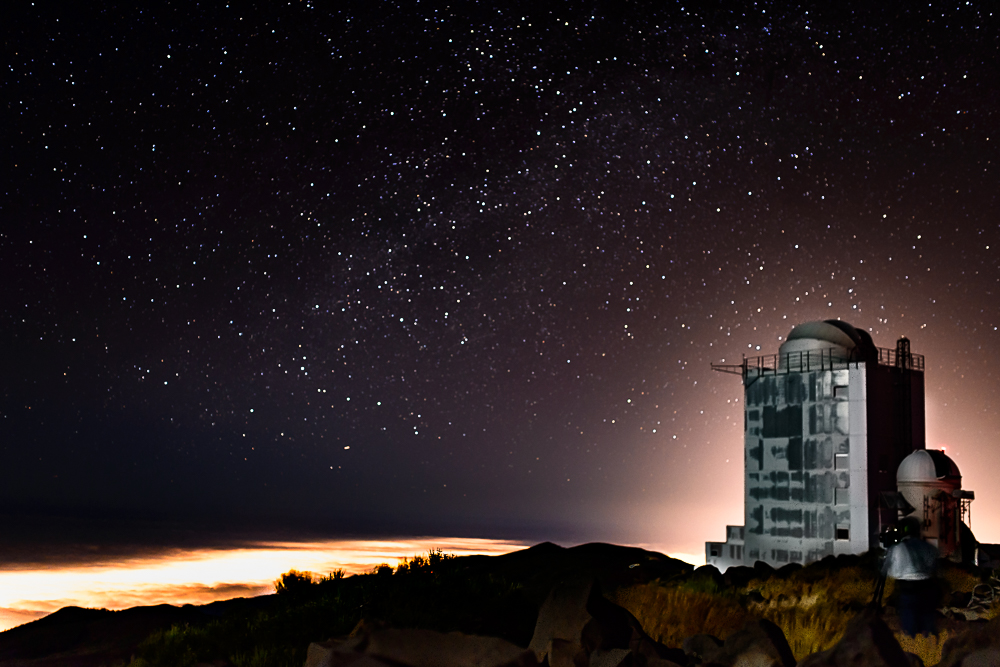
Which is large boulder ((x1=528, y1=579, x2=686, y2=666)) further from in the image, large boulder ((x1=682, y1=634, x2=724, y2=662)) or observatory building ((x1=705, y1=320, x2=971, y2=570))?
observatory building ((x1=705, y1=320, x2=971, y2=570))

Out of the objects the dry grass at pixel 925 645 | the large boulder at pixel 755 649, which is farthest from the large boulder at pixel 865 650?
the dry grass at pixel 925 645

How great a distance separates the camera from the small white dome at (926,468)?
33.9 m

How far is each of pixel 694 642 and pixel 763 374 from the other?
30275 mm

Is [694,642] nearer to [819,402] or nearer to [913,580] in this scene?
[913,580]

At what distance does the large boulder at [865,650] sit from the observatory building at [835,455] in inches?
1113

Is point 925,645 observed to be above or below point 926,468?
below

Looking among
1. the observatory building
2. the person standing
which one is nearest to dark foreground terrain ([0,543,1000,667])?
the person standing

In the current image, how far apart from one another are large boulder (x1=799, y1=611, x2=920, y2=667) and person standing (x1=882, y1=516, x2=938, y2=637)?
3176 millimetres

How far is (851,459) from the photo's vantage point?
34844 millimetres

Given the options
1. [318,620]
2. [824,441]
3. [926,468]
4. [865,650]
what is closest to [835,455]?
[824,441]

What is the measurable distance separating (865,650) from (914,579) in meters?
3.92

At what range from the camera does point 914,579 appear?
35.3 ft

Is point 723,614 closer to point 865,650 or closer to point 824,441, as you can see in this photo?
point 865,650

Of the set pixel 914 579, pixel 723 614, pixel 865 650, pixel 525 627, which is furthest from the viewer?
pixel 525 627
